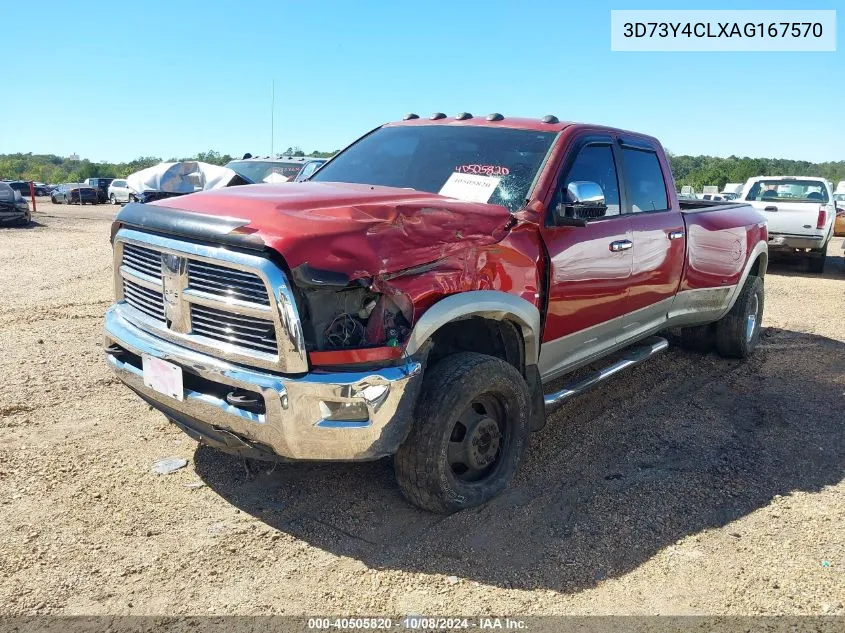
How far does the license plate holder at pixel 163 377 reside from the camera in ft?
10.1

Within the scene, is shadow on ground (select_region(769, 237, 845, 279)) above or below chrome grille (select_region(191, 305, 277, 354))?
below

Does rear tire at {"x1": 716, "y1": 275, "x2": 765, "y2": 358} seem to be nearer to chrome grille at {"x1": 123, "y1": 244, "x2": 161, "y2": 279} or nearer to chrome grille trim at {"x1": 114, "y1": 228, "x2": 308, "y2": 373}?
chrome grille trim at {"x1": 114, "y1": 228, "x2": 308, "y2": 373}

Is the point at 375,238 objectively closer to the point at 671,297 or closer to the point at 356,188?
the point at 356,188

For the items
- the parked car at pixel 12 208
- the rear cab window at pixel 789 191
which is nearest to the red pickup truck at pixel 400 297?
the rear cab window at pixel 789 191

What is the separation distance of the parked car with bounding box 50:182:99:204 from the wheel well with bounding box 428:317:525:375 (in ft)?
133

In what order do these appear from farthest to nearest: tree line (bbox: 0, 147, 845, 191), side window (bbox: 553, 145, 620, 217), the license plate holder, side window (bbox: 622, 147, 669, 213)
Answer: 1. tree line (bbox: 0, 147, 845, 191)
2. side window (bbox: 622, 147, 669, 213)
3. side window (bbox: 553, 145, 620, 217)
4. the license plate holder

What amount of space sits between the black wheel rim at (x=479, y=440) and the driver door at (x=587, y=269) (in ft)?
1.70

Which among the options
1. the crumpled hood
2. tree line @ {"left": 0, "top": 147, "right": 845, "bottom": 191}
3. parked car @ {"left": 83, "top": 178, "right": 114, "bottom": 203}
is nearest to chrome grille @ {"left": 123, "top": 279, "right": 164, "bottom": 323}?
the crumpled hood

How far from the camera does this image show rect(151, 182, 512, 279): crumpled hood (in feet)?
9.15

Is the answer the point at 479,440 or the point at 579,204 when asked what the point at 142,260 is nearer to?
the point at 479,440

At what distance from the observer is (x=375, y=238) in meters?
2.90

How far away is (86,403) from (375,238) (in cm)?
292

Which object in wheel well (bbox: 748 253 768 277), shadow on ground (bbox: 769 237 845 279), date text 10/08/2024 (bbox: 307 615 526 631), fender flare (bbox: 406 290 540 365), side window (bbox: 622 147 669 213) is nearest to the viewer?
date text 10/08/2024 (bbox: 307 615 526 631)

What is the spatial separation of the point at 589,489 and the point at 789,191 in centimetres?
1298
